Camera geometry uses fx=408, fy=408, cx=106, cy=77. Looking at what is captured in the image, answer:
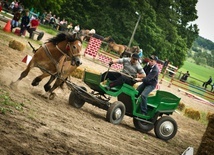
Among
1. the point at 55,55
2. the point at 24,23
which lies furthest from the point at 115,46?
the point at 55,55

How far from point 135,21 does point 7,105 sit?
44.8 metres

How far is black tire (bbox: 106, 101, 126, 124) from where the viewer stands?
→ 1030 cm

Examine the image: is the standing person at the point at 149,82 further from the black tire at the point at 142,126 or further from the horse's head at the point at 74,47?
the horse's head at the point at 74,47

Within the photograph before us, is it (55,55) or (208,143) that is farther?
(55,55)

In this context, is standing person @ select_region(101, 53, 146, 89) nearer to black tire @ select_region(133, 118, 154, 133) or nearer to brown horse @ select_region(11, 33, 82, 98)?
brown horse @ select_region(11, 33, 82, 98)

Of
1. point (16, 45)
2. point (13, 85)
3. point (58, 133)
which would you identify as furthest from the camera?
point (16, 45)

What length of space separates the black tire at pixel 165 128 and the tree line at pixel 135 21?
118 feet

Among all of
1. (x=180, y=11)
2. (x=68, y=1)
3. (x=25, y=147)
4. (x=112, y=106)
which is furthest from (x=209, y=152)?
(x=180, y=11)

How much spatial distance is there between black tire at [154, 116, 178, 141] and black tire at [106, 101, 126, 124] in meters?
1.24

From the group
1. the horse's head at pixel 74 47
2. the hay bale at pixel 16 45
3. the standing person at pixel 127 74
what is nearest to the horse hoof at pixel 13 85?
the horse's head at pixel 74 47

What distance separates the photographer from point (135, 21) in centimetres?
5128

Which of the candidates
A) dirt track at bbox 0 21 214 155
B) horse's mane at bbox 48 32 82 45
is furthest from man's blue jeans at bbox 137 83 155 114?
horse's mane at bbox 48 32 82 45

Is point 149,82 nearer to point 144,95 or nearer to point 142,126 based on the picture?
point 144,95

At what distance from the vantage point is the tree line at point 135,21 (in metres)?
49.9
